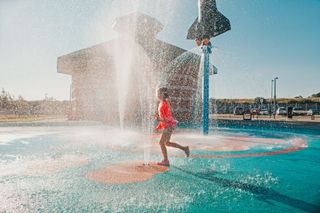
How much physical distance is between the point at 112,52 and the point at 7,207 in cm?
2232

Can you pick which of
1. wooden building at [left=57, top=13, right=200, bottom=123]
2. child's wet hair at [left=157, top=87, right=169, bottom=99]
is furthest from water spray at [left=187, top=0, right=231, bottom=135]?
wooden building at [left=57, top=13, right=200, bottom=123]

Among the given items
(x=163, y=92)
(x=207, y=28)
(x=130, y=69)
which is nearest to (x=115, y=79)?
(x=130, y=69)

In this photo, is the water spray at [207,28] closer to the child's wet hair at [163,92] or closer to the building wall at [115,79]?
the child's wet hair at [163,92]

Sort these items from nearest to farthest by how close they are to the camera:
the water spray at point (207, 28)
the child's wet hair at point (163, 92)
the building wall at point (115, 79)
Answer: the child's wet hair at point (163, 92), the water spray at point (207, 28), the building wall at point (115, 79)

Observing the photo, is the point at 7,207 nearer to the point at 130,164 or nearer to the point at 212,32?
the point at 130,164

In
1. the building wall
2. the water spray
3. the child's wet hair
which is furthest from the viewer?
the building wall

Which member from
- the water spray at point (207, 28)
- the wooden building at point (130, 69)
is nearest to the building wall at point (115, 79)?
the wooden building at point (130, 69)

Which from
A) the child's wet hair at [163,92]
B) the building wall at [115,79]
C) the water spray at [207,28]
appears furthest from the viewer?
the building wall at [115,79]

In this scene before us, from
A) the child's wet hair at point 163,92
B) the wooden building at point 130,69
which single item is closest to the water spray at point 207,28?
the child's wet hair at point 163,92

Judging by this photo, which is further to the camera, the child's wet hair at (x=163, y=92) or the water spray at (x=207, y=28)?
the water spray at (x=207, y=28)

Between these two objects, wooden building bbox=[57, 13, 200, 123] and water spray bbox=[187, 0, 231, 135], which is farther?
wooden building bbox=[57, 13, 200, 123]

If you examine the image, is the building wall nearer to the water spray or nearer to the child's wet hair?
the water spray

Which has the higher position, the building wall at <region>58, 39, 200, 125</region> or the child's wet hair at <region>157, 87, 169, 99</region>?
the building wall at <region>58, 39, 200, 125</region>

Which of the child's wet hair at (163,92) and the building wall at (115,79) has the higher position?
the building wall at (115,79)
